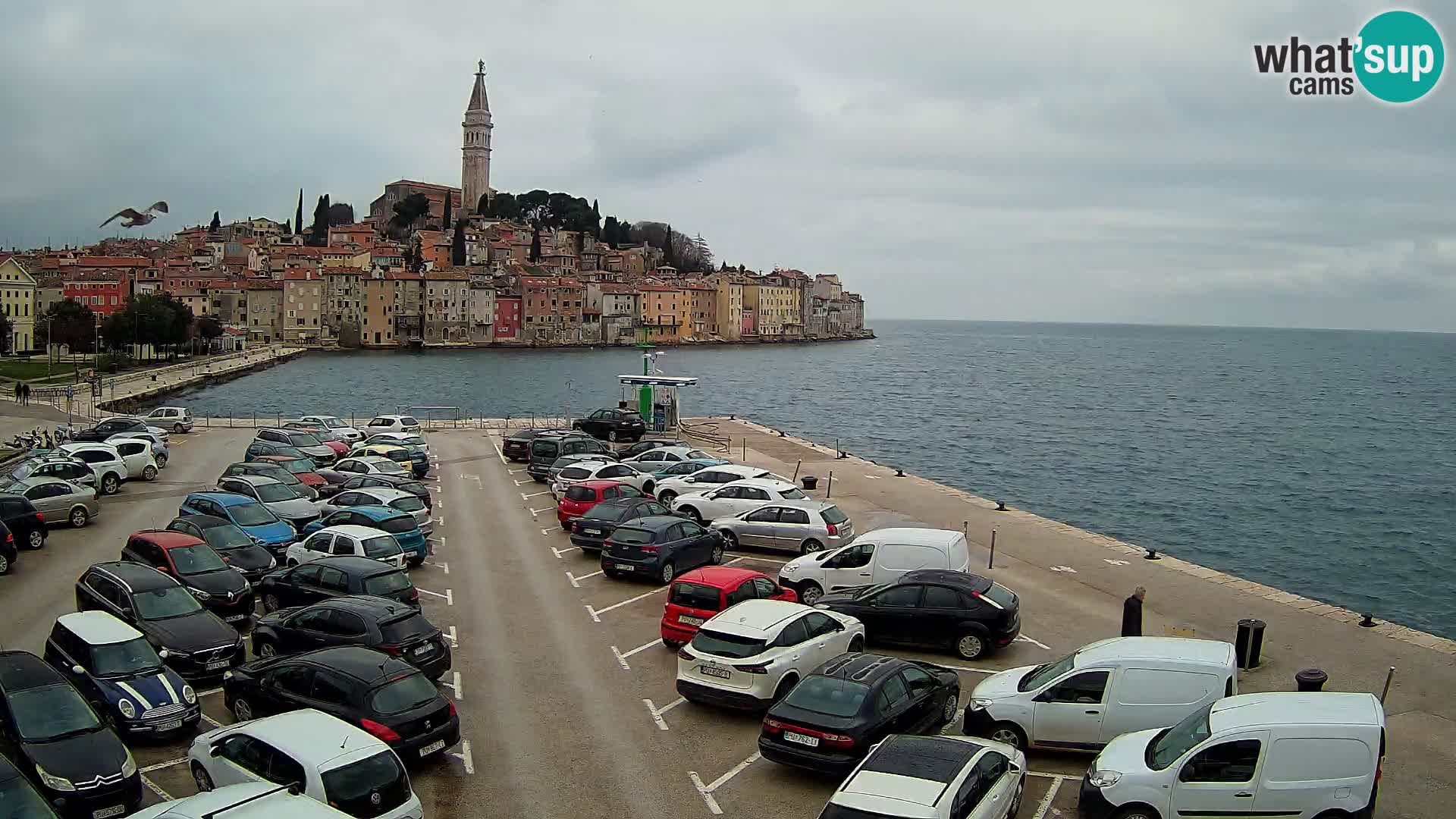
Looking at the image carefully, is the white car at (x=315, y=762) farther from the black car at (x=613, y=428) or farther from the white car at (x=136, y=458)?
the black car at (x=613, y=428)

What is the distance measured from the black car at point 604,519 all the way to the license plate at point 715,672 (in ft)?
22.9

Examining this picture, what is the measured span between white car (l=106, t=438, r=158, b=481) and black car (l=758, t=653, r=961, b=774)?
23.1 metres

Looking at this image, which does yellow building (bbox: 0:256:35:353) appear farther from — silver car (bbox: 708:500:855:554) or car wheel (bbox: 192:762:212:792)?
car wheel (bbox: 192:762:212:792)

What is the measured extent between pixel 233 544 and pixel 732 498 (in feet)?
30.4

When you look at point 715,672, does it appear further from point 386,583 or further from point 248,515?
point 248,515

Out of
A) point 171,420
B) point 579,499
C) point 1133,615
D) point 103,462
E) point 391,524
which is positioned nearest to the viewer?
point 1133,615

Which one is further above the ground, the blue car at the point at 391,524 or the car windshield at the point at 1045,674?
the car windshield at the point at 1045,674

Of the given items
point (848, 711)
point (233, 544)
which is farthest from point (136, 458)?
point (848, 711)

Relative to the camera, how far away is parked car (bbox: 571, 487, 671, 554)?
19234 millimetres

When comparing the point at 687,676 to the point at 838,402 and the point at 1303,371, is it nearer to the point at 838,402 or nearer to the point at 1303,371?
the point at 838,402

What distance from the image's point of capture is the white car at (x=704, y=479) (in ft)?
78.4

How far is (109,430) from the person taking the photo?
32906 millimetres

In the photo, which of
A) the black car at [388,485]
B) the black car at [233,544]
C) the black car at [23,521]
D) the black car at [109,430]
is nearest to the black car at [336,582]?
the black car at [233,544]

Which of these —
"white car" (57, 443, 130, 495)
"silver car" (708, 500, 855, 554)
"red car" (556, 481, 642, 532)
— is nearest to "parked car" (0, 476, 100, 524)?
"white car" (57, 443, 130, 495)
